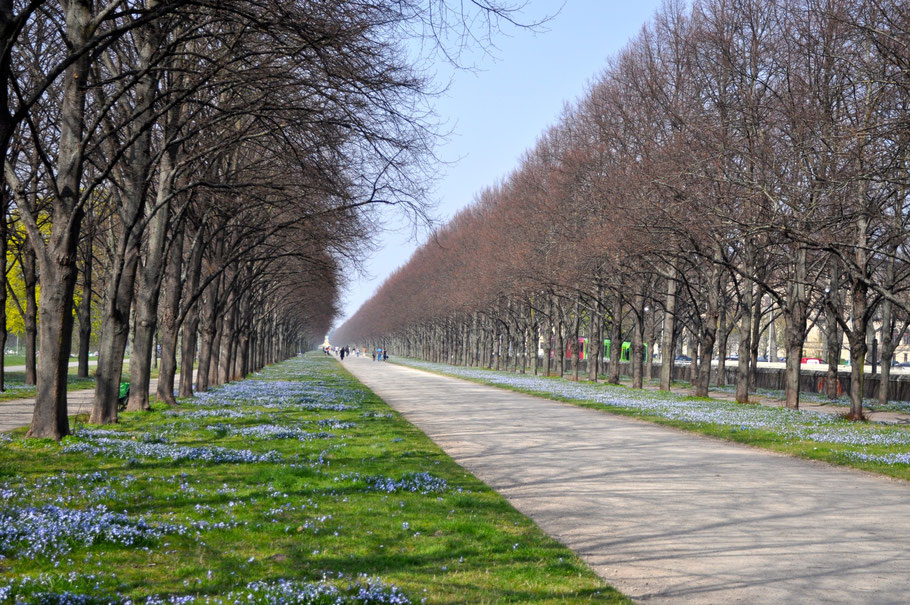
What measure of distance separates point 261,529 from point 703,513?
15.9ft

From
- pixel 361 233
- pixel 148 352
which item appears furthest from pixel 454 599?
pixel 361 233

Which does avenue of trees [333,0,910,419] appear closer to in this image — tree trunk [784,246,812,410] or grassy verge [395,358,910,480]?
tree trunk [784,246,812,410]

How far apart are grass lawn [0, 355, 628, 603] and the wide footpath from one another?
23.4 inches

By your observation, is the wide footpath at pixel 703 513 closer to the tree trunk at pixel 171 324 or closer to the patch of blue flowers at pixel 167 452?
the patch of blue flowers at pixel 167 452

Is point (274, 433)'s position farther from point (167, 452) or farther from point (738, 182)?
point (738, 182)

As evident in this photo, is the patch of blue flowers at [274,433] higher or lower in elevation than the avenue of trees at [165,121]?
lower

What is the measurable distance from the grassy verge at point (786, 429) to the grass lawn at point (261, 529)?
7.14 m

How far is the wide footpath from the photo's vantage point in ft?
20.0

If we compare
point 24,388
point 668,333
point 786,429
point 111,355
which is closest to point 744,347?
point 668,333

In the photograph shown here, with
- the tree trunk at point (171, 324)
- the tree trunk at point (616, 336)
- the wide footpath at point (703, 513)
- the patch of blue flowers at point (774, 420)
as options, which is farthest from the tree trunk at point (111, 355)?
the tree trunk at point (616, 336)

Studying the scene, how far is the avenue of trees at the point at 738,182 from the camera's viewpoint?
18.9 metres

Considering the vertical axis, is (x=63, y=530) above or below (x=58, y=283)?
below

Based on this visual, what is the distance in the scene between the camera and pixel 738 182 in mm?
18422

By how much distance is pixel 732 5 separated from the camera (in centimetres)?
2744
